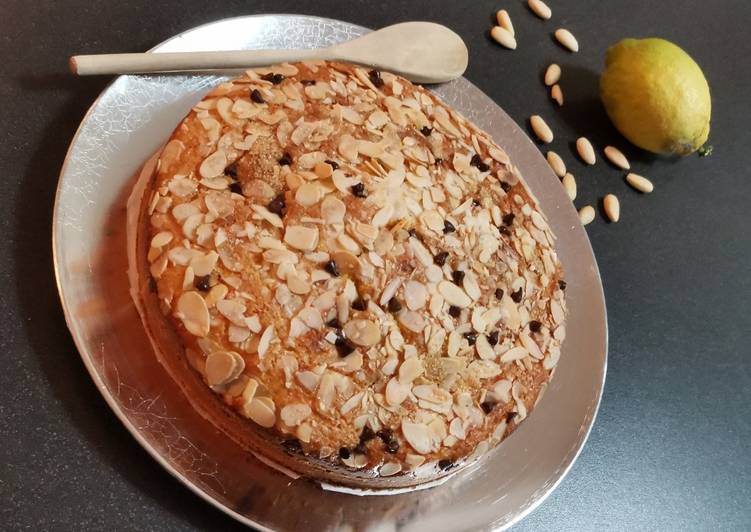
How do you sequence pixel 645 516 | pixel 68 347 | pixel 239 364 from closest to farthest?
1. pixel 239 364
2. pixel 68 347
3. pixel 645 516

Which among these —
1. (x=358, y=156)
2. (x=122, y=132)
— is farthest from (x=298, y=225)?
(x=122, y=132)

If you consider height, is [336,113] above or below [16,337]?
above

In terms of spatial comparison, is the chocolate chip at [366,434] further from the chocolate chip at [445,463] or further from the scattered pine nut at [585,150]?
the scattered pine nut at [585,150]

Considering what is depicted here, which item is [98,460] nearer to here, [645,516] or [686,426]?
[645,516]

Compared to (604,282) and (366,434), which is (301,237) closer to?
(366,434)

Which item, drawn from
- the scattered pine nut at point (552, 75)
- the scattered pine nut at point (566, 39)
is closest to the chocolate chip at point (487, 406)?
the scattered pine nut at point (552, 75)

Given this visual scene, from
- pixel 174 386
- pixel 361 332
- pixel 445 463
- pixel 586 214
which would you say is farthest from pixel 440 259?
pixel 586 214
